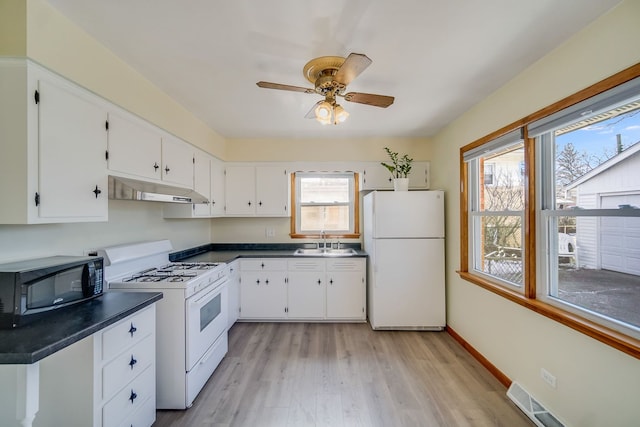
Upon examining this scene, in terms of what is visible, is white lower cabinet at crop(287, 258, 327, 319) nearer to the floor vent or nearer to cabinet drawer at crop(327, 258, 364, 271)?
cabinet drawer at crop(327, 258, 364, 271)

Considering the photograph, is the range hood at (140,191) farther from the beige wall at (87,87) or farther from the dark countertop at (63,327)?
the dark countertop at (63,327)

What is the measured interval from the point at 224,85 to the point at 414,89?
63.6 inches

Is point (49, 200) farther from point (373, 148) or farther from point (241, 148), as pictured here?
point (373, 148)

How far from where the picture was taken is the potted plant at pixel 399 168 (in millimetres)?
3232

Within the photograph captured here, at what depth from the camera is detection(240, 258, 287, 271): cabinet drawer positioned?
3.33m

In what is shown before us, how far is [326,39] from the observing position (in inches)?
62.1

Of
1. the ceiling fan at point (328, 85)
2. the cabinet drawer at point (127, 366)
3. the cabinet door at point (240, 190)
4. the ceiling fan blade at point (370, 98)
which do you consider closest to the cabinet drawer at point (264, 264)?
the cabinet door at point (240, 190)

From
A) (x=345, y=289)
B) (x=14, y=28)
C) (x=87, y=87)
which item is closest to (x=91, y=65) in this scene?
(x=87, y=87)

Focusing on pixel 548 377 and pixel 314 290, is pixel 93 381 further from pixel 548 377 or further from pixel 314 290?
pixel 548 377

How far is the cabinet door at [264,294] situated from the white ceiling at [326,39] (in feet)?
6.83

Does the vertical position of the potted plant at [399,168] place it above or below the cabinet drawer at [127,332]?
above

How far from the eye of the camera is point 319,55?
67.9 inches

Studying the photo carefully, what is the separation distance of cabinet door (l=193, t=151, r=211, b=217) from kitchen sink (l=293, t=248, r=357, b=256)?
1.24 meters

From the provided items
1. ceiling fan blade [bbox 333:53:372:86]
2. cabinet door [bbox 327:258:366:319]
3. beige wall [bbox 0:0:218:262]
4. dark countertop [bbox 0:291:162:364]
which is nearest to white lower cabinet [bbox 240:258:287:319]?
cabinet door [bbox 327:258:366:319]
